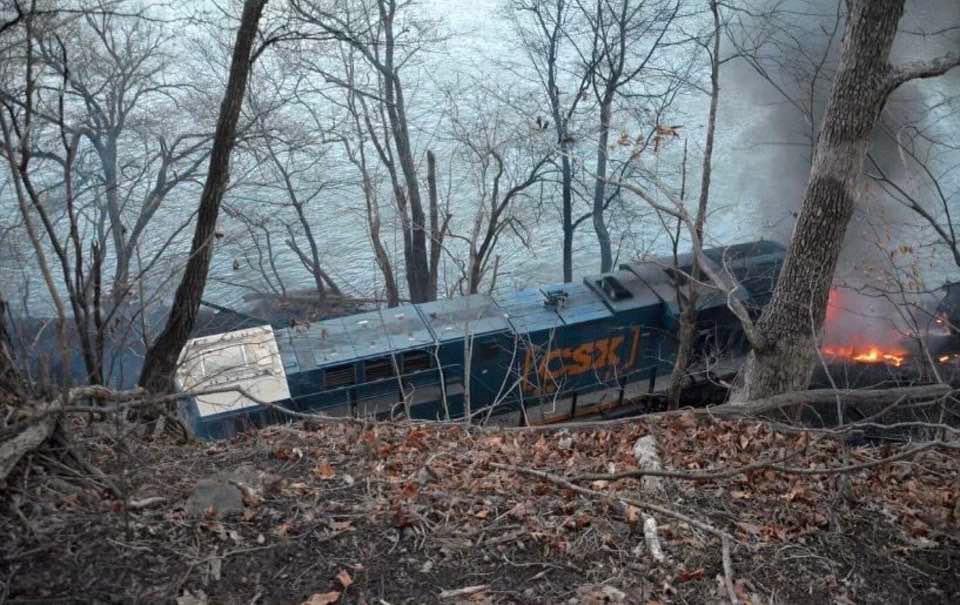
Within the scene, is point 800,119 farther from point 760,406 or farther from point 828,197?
point 760,406

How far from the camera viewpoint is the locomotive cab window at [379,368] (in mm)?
11352

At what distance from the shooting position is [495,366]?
12234 millimetres

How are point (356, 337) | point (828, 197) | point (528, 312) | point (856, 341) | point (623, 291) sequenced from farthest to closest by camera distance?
point (856, 341), point (623, 291), point (528, 312), point (356, 337), point (828, 197)

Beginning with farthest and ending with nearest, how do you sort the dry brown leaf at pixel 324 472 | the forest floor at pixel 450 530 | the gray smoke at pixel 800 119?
1. the gray smoke at pixel 800 119
2. the dry brown leaf at pixel 324 472
3. the forest floor at pixel 450 530

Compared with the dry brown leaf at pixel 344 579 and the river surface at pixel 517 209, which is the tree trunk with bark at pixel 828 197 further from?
the river surface at pixel 517 209

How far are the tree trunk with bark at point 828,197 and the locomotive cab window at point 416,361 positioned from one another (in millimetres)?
5110

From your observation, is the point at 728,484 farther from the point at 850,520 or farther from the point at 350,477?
the point at 350,477

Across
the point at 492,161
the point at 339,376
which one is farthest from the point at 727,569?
the point at 492,161

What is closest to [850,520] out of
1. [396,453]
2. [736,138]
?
[396,453]

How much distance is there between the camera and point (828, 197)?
7238 mm

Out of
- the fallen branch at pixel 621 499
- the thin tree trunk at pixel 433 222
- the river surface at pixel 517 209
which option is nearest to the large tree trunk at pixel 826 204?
the fallen branch at pixel 621 499

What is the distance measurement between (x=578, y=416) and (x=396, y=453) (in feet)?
26.0

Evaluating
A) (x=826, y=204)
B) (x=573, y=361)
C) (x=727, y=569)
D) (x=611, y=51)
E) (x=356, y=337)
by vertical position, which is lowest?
(x=573, y=361)

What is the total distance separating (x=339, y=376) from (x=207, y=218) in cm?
452
